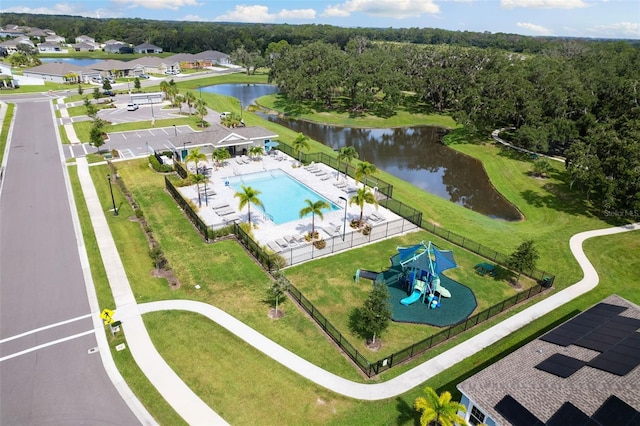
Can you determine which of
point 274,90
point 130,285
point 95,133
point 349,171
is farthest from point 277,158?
point 274,90

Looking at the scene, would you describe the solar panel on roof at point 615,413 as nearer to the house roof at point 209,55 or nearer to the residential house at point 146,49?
the house roof at point 209,55

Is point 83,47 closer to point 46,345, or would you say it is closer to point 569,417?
point 46,345

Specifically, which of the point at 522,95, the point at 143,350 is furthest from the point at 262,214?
the point at 522,95

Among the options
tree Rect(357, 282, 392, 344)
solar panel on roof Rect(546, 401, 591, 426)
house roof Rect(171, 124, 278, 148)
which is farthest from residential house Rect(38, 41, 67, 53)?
solar panel on roof Rect(546, 401, 591, 426)

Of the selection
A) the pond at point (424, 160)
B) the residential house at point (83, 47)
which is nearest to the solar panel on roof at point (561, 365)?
the pond at point (424, 160)

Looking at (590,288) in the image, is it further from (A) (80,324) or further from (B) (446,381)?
(A) (80,324)

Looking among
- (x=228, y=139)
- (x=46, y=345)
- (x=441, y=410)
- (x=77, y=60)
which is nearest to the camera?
(x=441, y=410)
